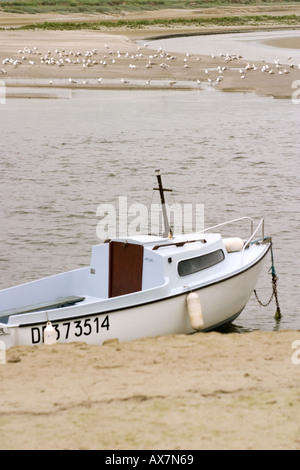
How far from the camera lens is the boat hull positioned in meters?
9.44

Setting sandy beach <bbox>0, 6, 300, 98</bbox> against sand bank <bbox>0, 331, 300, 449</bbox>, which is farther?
sandy beach <bbox>0, 6, 300, 98</bbox>

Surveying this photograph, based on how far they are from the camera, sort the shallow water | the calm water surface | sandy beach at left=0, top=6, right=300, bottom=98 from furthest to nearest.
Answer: the shallow water, sandy beach at left=0, top=6, right=300, bottom=98, the calm water surface

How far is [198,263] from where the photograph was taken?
10961 millimetres

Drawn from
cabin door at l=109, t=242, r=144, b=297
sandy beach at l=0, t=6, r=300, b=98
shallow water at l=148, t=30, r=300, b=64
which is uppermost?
shallow water at l=148, t=30, r=300, b=64

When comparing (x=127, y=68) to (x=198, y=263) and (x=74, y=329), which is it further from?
(x=74, y=329)

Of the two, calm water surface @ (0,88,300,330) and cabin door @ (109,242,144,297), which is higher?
cabin door @ (109,242,144,297)

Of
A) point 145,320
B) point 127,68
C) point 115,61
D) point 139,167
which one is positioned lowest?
Result: point 139,167

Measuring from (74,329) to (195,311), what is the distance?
1602 millimetres

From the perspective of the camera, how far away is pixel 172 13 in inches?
4737

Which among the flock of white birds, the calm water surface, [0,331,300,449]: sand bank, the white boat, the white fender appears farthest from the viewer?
the flock of white birds

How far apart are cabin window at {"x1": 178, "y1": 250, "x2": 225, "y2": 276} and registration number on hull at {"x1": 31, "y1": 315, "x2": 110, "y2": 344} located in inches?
56.8

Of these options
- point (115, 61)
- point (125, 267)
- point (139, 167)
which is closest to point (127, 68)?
point (115, 61)

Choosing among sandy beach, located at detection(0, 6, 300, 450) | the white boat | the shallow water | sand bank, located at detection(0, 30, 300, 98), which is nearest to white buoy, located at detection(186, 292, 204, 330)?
the white boat

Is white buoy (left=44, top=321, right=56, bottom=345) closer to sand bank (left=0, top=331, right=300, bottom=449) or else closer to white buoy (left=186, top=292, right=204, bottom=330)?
sand bank (left=0, top=331, right=300, bottom=449)
